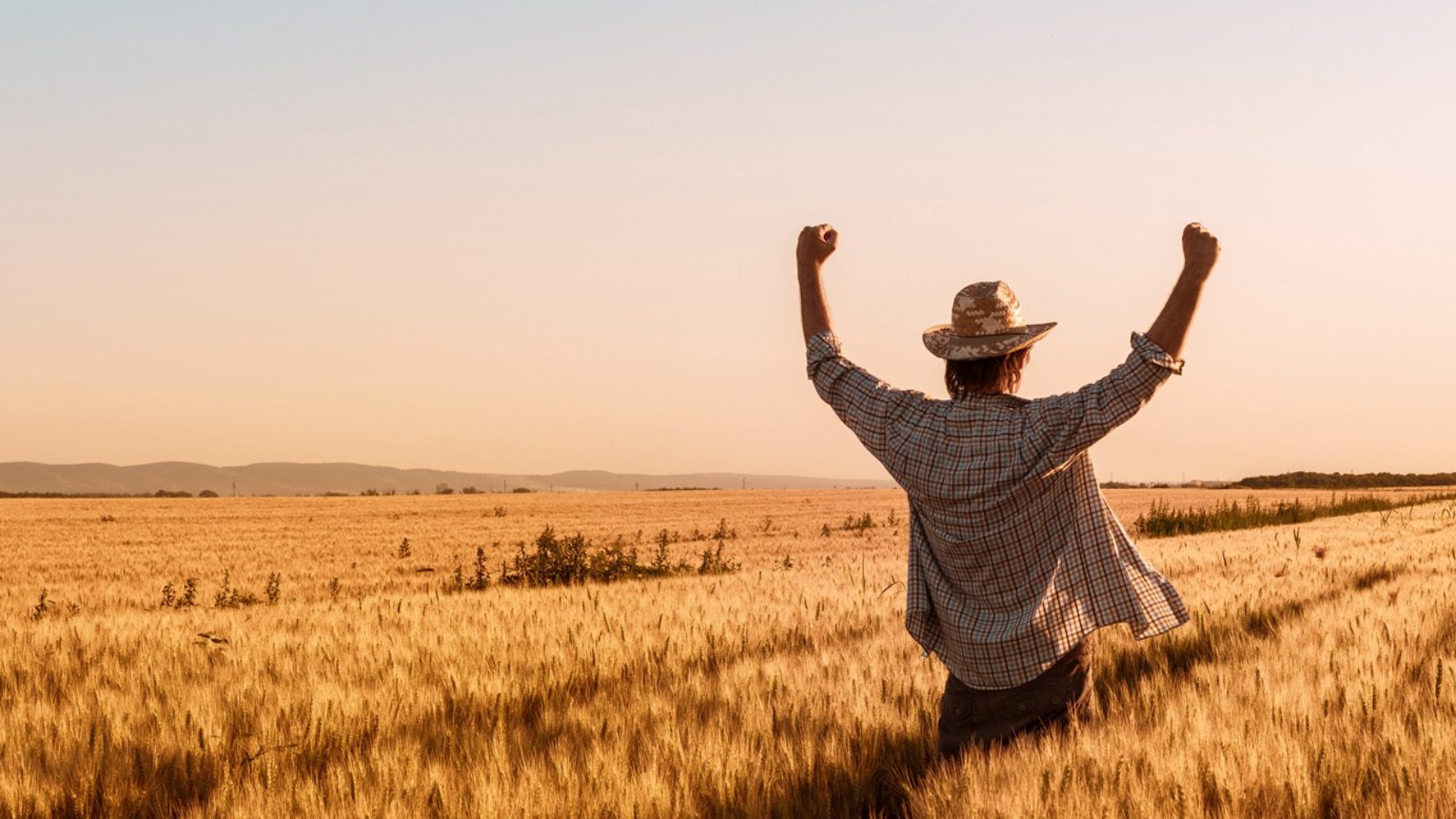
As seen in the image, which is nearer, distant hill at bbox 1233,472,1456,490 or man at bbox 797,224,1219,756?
man at bbox 797,224,1219,756

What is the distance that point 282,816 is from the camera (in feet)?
11.0

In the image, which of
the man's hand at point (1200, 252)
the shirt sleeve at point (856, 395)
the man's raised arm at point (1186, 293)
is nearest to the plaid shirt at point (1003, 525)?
the shirt sleeve at point (856, 395)

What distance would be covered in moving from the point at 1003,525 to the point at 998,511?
0.18 ft

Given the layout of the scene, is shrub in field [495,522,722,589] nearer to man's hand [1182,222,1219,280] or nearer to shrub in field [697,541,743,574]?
shrub in field [697,541,743,574]

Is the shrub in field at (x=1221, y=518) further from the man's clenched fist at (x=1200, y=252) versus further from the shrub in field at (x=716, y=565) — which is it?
the man's clenched fist at (x=1200, y=252)

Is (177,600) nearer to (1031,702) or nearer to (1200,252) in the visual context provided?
(1031,702)

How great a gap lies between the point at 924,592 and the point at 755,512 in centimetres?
4166

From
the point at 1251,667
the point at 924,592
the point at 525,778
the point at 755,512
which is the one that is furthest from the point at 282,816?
the point at 755,512

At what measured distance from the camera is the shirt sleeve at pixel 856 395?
3566 mm

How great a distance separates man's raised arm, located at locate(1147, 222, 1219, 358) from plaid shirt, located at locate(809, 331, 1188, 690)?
452 mm

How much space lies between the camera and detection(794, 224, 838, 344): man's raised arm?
370cm

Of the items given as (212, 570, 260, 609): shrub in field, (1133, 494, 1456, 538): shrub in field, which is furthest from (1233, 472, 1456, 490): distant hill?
(212, 570, 260, 609): shrub in field

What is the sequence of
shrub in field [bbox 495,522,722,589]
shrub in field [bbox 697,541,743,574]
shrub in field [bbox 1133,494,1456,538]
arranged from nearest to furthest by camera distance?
shrub in field [bbox 495,522,722,589] < shrub in field [bbox 697,541,743,574] < shrub in field [bbox 1133,494,1456,538]

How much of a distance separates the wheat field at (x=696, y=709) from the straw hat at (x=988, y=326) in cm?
123
